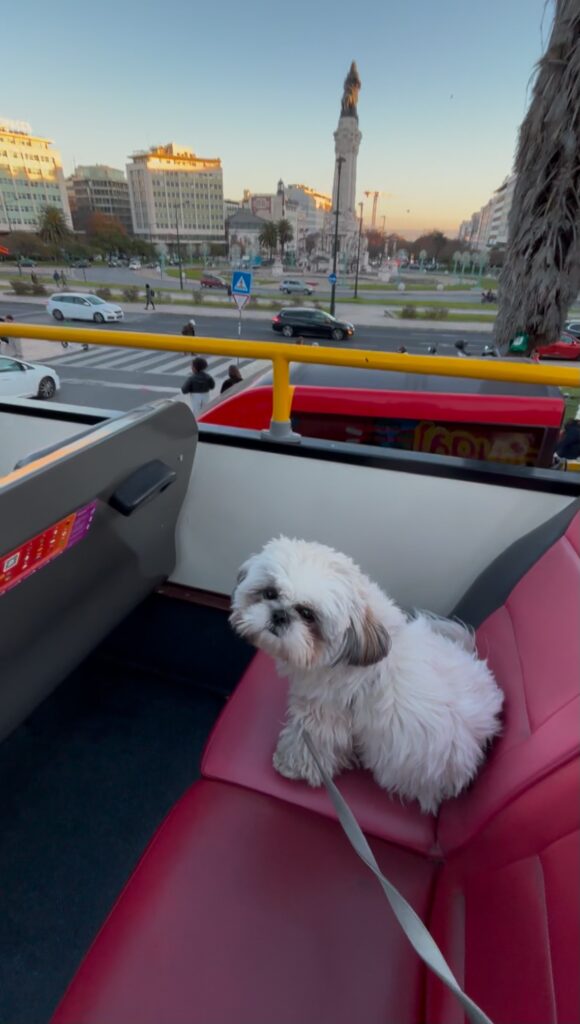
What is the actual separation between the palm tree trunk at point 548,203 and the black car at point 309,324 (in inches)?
492

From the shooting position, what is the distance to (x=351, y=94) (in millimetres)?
53062

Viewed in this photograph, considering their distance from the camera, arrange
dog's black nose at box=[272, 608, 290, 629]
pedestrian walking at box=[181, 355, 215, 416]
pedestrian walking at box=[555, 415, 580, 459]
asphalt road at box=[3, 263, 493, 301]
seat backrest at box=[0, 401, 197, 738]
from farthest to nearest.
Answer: asphalt road at box=[3, 263, 493, 301], pedestrian walking at box=[181, 355, 215, 416], pedestrian walking at box=[555, 415, 580, 459], dog's black nose at box=[272, 608, 290, 629], seat backrest at box=[0, 401, 197, 738]

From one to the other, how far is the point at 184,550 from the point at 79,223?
78.6 metres

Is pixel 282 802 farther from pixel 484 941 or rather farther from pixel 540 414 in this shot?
pixel 540 414

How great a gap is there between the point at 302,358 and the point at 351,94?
70.4 meters

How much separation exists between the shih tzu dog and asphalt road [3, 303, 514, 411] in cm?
103

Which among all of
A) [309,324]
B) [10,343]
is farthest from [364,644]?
[309,324]

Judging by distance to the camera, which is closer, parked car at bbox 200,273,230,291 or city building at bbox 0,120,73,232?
parked car at bbox 200,273,230,291

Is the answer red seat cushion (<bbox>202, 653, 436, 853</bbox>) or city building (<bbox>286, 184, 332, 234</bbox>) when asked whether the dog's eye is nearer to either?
Result: red seat cushion (<bbox>202, 653, 436, 853</bbox>)

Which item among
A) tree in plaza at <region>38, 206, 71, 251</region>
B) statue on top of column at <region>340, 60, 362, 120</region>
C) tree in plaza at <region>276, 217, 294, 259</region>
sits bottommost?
tree in plaza at <region>38, 206, 71, 251</region>

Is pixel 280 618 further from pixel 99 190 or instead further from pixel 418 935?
pixel 99 190

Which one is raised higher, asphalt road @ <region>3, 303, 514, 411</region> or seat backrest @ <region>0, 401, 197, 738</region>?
seat backrest @ <region>0, 401, 197, 738</region>

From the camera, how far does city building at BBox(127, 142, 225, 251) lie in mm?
70188

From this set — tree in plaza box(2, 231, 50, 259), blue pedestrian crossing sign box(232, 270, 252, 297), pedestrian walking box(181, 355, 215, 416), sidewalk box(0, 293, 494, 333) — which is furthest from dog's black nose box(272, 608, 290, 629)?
tree in plaza box(2, 231, 50, 259)
